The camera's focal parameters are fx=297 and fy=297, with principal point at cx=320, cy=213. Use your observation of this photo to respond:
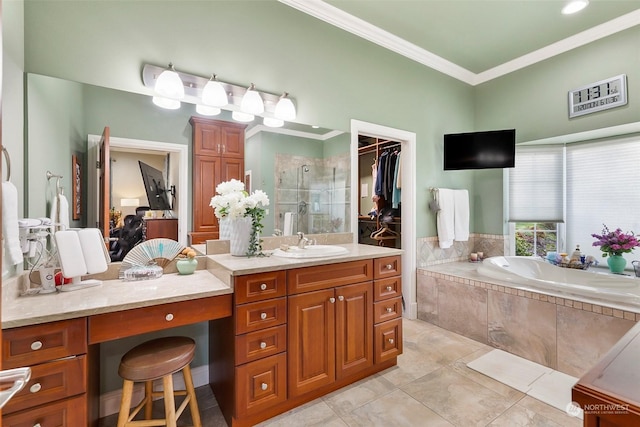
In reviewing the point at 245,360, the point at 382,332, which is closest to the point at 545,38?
the point at 382,332

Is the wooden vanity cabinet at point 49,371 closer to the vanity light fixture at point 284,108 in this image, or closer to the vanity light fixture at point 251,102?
the vanity light fixture at point 251,102

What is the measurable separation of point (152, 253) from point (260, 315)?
82 centimetres

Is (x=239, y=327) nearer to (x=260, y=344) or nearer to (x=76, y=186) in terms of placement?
(x=260, y=344)

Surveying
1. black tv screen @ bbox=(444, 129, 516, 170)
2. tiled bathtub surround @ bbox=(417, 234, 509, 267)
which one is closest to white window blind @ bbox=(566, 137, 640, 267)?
tiled bathtub surround @ bbox=(417, 234, 509, 267)

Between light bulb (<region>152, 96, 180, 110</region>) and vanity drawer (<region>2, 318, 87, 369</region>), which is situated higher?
light bulb (<region>152, 96, 180, 110</region>)

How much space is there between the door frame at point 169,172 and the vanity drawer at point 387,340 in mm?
1510

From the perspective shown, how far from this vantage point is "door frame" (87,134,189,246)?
171cm

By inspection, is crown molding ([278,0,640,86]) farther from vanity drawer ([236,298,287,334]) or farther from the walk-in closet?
vanity drawer ([236,298,287,334])

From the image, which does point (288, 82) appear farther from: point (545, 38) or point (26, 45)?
point (545, 38)

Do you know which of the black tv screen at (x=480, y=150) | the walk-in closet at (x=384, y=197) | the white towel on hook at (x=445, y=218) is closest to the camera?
the black tv screen at (x=480, y=150)

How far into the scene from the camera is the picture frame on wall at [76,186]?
1.66m

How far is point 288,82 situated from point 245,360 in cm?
203

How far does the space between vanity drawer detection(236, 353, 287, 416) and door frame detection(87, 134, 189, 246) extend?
3.02 feet

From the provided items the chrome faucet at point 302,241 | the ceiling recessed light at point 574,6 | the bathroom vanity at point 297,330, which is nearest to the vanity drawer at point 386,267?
the bathroom vanity at point 297,330
